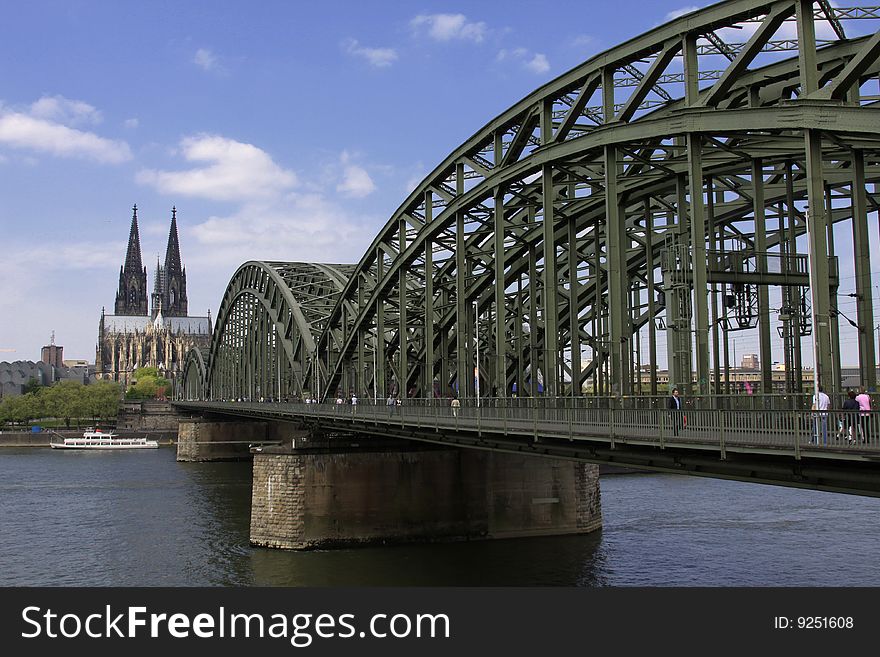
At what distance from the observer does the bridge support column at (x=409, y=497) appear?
146 feet

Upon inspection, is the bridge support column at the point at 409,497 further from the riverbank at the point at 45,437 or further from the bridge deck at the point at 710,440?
the riverbank at the point at 45,437

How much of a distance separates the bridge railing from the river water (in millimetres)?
8987

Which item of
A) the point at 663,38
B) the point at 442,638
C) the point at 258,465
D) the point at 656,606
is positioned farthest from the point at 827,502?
the point at 442,638

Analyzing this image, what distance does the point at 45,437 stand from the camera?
135 m

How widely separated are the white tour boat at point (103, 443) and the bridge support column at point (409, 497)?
281 ft

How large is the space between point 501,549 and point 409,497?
5.01 meters

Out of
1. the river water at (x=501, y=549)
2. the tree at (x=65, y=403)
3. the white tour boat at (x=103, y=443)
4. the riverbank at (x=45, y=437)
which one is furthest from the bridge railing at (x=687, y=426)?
the tree at (x=65, y=403)

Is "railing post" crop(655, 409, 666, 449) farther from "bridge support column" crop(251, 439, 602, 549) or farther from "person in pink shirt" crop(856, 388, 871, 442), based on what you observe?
"bridge support column" crop(251, 439, 602, 549)

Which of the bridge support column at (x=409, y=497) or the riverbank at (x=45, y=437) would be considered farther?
the riverbank at (x=45, y=437)

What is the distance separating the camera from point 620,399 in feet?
84.7

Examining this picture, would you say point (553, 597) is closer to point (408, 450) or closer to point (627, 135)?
point (627, 135)

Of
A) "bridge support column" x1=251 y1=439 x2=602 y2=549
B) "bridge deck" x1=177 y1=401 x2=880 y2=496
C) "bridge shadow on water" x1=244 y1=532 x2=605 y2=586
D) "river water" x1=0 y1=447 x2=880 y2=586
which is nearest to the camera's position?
"bridge deck" x1=177 y1=401 x2=880 y2=496

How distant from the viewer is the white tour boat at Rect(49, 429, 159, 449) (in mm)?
124250

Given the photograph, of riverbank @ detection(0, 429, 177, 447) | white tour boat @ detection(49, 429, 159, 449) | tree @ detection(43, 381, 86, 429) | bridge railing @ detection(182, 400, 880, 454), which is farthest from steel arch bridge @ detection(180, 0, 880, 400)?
tree @ detection(43, 381, 86, 429)
